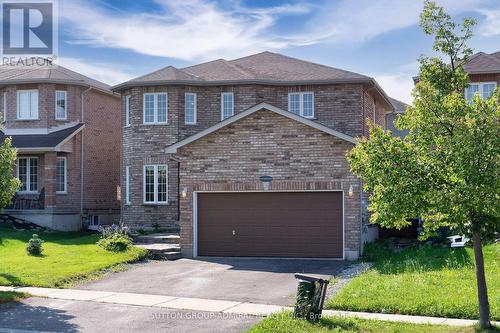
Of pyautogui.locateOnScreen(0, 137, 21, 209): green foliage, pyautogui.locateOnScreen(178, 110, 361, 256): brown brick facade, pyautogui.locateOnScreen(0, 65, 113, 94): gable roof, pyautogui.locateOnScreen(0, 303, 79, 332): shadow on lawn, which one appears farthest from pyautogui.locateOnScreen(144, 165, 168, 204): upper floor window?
pyautogui.locateOnScreen(0, 303, 79, 332): shadow on lawn

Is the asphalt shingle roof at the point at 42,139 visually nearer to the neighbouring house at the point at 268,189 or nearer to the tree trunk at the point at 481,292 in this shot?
the neighbouring house at the point at 268,189

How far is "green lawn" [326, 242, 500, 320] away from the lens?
1129cm

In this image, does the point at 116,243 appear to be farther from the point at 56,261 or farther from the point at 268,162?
the point at 268,162

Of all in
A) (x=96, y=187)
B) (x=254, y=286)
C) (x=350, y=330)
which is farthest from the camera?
(x=96, y=187)

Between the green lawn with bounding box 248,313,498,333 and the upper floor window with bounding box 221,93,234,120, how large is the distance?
15.3 meters

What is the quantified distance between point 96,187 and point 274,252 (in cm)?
1300

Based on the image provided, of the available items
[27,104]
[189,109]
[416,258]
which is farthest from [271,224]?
[27,104]

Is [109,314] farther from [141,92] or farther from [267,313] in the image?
[141,92]

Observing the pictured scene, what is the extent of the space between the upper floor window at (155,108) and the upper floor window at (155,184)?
1882 millimetres

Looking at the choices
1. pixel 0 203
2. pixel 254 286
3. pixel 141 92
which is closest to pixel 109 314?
pixel 254 286

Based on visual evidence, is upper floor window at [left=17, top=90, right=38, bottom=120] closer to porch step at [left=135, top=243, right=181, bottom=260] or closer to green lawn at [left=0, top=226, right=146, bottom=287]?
green lawn at [left=0, top=226, right=146, bottom=287]

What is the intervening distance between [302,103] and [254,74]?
2383 millimetres

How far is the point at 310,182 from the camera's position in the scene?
1881 centimetres

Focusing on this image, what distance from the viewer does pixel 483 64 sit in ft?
88.6
